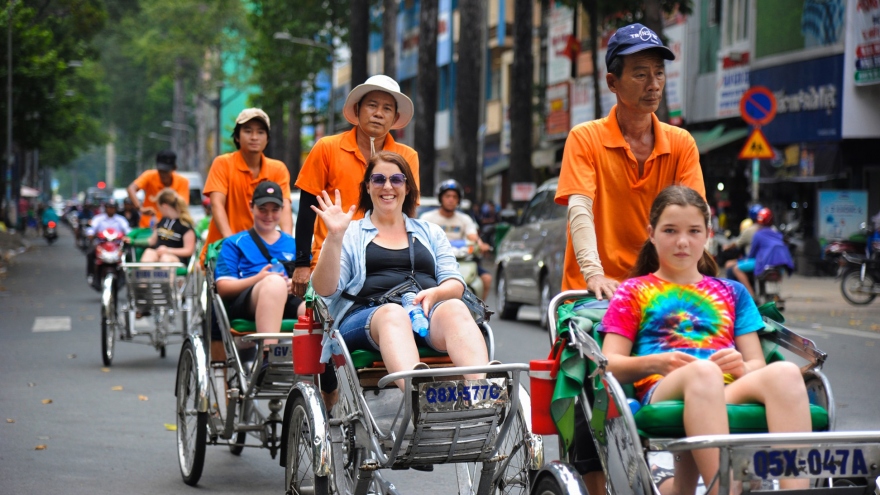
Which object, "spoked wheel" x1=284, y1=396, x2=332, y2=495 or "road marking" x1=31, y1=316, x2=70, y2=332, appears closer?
"spoked wheel" x1=284, y1=396, x2=332, y2=495

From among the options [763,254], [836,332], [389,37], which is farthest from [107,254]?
[389,37]

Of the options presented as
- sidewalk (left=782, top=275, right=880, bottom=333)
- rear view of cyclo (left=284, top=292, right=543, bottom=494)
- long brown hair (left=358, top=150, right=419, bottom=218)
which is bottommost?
sidewalk (left=782, top=275, right=880, bottom=333)

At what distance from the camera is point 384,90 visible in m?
5.98

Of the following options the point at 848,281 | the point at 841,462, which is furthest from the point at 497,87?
the point at 841,462

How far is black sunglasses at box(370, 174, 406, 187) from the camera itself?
530 cm

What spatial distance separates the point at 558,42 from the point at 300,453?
33.8 metres

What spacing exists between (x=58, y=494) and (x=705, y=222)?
381 centimetres

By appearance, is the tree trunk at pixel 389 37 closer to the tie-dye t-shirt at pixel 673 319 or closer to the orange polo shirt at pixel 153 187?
the orange polo shirt at pixel 153 187

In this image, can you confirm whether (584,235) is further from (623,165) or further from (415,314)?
(415,314)

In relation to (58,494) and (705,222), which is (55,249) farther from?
(705,222)

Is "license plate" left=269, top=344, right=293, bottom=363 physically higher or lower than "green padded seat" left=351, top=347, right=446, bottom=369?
lower

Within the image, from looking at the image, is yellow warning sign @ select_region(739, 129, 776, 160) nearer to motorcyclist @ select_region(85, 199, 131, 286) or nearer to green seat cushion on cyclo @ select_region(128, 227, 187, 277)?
green seat cushion on cyclo @ select_region(128, 227, 187, 277)

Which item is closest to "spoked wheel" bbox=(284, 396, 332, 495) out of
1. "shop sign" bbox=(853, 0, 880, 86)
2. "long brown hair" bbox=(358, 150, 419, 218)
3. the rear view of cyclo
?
the rear view of cyclo

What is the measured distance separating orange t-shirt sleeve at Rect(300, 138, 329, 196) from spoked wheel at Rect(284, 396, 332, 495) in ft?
4.59
